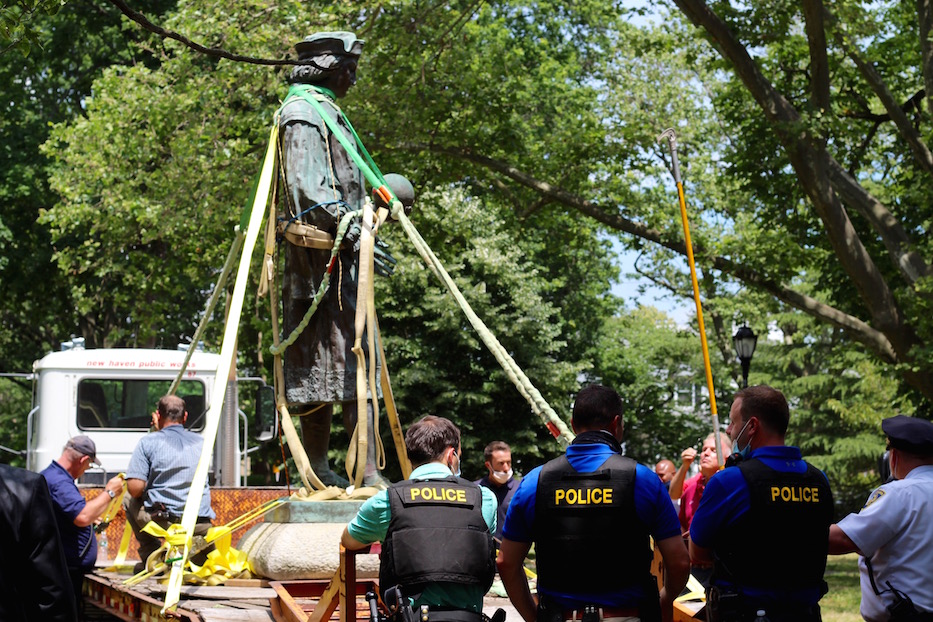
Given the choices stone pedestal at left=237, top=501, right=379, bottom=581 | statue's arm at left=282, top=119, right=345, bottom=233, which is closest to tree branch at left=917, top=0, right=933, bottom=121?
statue's arm at left=282, top=119, right=345, bottom=233

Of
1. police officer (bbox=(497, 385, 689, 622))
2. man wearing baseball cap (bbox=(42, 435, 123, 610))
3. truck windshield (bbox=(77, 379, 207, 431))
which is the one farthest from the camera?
truck windshield (bbox=(77, 379, 207, 431))

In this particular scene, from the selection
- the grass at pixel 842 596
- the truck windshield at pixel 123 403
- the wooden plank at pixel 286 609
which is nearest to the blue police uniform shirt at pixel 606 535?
the wooden plank at pixel 286 609

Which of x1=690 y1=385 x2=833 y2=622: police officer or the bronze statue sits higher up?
the bronze statue

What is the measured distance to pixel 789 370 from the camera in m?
38.2

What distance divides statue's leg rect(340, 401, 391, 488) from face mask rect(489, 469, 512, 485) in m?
0.84

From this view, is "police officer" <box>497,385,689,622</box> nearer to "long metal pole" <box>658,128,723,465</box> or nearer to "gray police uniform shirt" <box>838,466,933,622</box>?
"gray police uniform shirt" <box>838,466,933,622</box>

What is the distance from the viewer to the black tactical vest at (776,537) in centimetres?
436

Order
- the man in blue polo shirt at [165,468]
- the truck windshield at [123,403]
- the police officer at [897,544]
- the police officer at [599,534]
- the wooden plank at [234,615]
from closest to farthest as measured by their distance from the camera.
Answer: the police officer at [599,534] < the police officer at [897,544] < the wooden plank at [234,615] < the man in blue polo shirt at [165,468] < the truck windshield at [123,403]

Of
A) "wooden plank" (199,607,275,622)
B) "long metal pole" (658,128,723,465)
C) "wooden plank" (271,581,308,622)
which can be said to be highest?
"long metal pole" (658,128,723,465)

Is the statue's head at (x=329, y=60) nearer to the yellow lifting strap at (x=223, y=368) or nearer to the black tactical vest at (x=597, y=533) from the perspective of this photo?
the yellow lifting strap at (x=223, y=368)

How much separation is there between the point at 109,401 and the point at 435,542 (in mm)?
12637

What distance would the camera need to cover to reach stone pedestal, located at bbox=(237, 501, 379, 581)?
23.5 feet

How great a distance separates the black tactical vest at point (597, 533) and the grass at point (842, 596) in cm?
667

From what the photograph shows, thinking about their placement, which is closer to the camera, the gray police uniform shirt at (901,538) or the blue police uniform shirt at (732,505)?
the blue police uniform shirt at (732,505)
